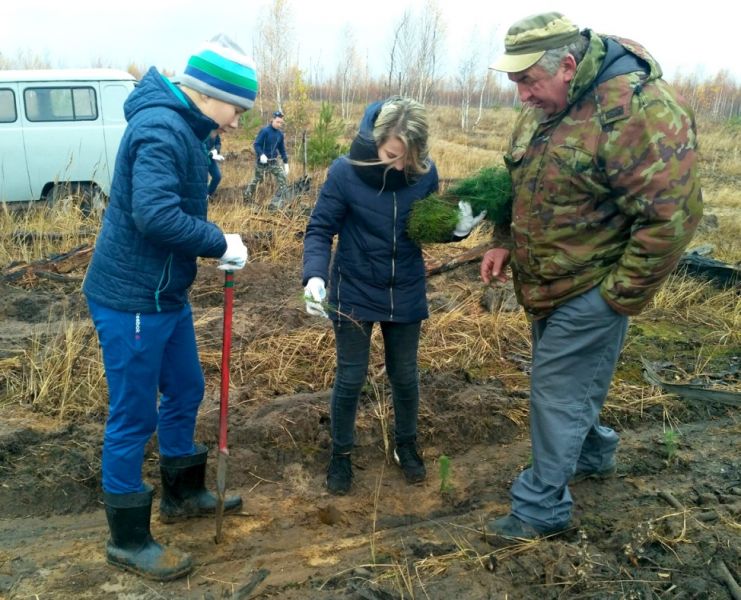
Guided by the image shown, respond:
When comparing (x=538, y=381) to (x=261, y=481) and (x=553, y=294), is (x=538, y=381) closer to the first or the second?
(x=553, y=294)

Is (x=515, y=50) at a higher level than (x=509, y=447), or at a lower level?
higher

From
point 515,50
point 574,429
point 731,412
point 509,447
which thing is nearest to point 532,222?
point 515,50

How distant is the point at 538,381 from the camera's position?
276 cm

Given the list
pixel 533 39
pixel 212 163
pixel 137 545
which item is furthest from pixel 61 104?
pixel 533 39

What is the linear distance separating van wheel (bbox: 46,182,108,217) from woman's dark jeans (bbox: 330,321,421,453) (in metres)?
5.10

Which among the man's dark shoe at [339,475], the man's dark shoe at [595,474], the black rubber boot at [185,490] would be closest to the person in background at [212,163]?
the black rubber boot at [185,490]

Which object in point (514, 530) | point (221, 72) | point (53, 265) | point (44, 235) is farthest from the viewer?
point (44, 235)

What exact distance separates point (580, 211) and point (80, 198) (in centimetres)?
715

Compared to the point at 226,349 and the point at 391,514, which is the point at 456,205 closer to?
the point at 226,349

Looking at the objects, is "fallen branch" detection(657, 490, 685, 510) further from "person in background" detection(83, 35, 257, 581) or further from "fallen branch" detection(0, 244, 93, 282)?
"fallen branch" detection(0, 244, 93, 282)

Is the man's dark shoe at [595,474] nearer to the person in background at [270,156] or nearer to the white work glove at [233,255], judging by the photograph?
the white work glove at [233,255]

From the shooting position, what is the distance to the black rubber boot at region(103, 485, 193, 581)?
2.59m

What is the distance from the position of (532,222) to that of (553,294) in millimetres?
303

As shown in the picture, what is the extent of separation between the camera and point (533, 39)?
93.7 inches
